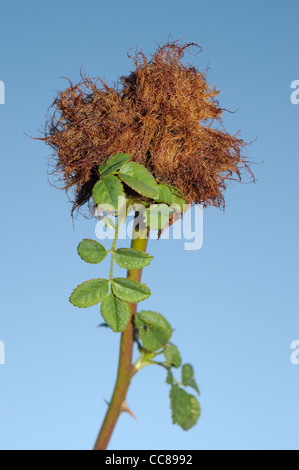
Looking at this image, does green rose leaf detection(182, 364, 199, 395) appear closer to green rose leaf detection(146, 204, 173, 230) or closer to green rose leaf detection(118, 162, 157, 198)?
green rose leaf detection(146, 204, 173, 230)

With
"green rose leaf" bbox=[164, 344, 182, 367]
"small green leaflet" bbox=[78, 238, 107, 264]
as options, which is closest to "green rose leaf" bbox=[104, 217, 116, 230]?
"small green leaflet" bbox=[78, 238, 107, 264]

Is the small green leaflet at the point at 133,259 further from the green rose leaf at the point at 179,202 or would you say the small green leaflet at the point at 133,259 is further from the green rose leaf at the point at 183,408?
the green rose leaf at the point at 183,408

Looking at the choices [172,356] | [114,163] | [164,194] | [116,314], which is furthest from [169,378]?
[114,163]

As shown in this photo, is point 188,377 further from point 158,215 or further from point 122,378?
point 158,215
